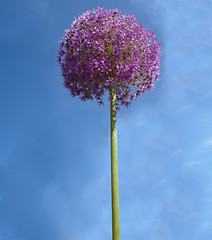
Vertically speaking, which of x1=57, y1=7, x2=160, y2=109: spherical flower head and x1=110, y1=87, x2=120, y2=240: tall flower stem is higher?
x1=57, y1=7, x2=160, y2=109: spherical flower head

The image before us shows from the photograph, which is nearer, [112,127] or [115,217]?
[115,217]

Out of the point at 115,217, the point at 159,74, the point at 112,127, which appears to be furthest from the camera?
the point at 159,74

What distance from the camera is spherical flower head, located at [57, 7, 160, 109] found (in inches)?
304

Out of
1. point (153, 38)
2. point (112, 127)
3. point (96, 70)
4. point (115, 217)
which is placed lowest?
point (115, 217)

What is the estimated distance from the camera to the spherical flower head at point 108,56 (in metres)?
7.73

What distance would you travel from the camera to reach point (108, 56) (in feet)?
26.2

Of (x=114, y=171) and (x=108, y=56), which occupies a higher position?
(x=108, y=56)

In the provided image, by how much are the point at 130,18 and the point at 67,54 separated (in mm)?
1983

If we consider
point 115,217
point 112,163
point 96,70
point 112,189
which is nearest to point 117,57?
point 96,70

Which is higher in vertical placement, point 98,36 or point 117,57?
point 98,36

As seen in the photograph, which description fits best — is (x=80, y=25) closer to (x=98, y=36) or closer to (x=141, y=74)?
(x=98, y=36)

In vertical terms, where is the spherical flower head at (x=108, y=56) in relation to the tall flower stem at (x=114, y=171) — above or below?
above

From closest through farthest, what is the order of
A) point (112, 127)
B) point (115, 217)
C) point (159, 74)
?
point (115, 217)
point (112, 127)
point (159, 74)

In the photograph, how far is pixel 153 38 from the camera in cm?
862
